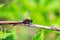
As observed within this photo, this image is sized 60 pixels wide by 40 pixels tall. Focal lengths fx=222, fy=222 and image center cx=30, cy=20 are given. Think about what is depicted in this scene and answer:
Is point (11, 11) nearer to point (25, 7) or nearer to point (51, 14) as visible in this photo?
point (25, 7)

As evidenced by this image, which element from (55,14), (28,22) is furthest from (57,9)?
(28,22)

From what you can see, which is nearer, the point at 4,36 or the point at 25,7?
the point at 4,36

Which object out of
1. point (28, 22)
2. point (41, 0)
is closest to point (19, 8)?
point (41, 0)

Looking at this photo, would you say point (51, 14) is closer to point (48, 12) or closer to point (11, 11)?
point (48, 12)

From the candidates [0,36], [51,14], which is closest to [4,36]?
[0,36]

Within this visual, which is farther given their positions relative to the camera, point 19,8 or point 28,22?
point 19,8

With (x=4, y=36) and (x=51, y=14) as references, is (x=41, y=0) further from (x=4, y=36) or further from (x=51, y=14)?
(x=4, y=36)

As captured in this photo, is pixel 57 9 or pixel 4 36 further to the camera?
pixel 57 9
